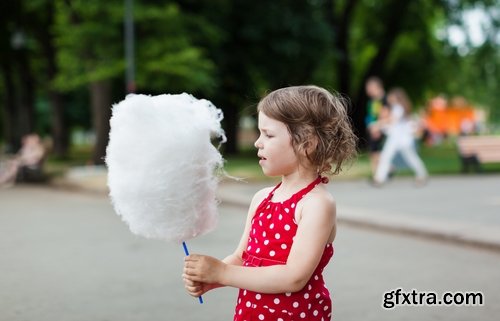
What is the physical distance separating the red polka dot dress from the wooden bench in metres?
16.1

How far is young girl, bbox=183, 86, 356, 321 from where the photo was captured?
7.91 feet

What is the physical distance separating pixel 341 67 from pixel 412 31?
4374 millimetres

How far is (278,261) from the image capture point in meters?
2.48

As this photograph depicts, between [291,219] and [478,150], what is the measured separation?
16528mm

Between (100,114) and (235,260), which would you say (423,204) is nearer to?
(235,260)

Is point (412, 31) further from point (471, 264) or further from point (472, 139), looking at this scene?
point (471, 264)

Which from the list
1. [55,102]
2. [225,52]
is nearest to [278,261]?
[225,52]

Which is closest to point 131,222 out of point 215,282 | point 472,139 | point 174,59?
point 215,282

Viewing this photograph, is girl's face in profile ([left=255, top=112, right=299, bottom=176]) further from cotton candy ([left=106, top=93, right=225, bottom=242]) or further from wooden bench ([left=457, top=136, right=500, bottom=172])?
wooden bench ([left=457, top=136, right=500, bottom=172])

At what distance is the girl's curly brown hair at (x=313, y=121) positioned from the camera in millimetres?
2441

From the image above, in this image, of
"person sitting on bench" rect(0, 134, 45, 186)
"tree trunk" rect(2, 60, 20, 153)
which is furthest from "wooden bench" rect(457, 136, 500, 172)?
"tree trunk" rect(2, 60, 20, 153)

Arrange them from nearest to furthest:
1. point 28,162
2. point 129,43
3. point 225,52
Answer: point 129,43, point 28,162, point 225,52

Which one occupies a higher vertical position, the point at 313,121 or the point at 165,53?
the point at 313,121

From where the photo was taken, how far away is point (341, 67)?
3275 cm
